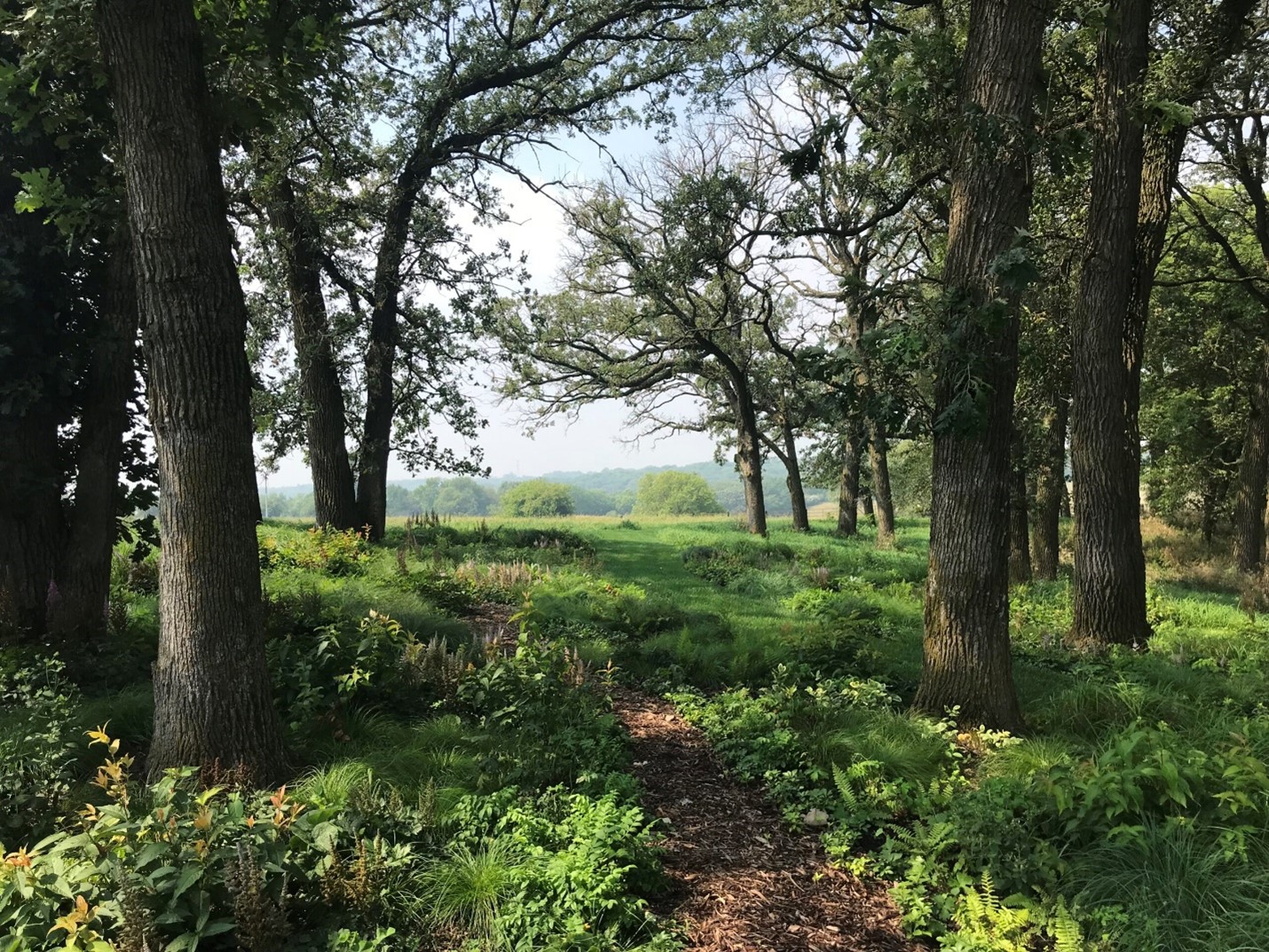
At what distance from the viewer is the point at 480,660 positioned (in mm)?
6156

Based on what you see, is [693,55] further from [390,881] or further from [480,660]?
[390,881]

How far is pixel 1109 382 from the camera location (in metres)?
7.69

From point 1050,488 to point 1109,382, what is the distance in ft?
18.0

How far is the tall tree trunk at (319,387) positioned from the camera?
11.8 meters

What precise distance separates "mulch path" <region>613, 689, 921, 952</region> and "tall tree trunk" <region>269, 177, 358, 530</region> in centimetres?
927

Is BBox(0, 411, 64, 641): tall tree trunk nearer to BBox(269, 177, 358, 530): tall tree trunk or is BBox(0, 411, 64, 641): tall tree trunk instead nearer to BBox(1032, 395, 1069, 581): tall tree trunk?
BBox(269, 177, 358, 530): tall tree trunk

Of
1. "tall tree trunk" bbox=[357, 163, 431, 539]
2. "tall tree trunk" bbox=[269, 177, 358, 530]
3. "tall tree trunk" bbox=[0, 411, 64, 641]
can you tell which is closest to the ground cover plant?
"tall tree trunk" bbox=[0, 411, 64, 641]

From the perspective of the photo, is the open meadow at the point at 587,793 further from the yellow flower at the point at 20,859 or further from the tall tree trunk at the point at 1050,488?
the tall tree trunk at the point at 1050,488

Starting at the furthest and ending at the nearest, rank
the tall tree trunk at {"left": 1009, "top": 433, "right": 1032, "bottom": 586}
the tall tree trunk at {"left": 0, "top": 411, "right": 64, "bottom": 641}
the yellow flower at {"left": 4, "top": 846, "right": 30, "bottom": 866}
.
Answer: the tall tree trunk at {"left": 1009, "top": 433, "right": 1032, "bottom": 586}, the tall tree trunk at {"left": 0, "top": 411, "right": 64, "bottom": 641}, the yellow flower at {"left": 4, "top": 846, "right": 30, "bottom": 866}

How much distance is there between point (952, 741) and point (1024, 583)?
7.23 m

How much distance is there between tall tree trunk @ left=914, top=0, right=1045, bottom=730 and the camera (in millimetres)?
5016

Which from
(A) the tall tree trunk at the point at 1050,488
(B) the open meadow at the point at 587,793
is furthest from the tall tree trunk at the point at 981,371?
(A) the tall tree trunk at the point at 1050,488

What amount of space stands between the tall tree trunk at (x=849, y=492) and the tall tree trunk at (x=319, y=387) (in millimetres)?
14652

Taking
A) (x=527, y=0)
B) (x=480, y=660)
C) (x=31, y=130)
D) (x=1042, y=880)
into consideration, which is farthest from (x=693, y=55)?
(x=1042, y=880)
